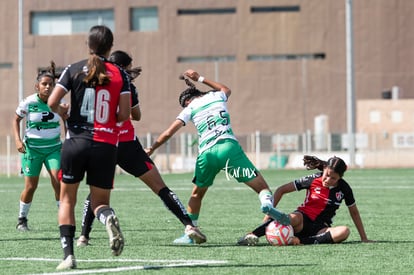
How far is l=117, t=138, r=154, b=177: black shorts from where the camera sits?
1137 cm

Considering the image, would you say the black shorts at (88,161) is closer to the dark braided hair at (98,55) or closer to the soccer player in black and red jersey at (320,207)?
the dark braided hair at (98,55)

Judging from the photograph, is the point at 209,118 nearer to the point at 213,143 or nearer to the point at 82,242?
the point at 213,143

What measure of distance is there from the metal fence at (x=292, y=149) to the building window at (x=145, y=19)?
1509 cm

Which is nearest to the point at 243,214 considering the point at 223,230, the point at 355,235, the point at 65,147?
the point at 223,230

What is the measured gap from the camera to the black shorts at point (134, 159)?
448 inches

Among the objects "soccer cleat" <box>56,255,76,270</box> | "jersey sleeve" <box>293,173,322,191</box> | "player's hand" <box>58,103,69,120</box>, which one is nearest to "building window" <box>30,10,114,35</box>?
"jersey sleeve" <box>293,173,322,191</box>

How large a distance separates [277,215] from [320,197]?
779 mm

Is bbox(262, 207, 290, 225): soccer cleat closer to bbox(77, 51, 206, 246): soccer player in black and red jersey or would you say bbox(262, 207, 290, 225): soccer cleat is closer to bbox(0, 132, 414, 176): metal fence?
bbox(77, 51, 206, 246): soccer player in black and red jersey

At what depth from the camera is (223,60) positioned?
217ft

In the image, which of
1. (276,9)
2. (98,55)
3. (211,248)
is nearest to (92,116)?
(98,55)

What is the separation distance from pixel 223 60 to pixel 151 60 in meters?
4.67

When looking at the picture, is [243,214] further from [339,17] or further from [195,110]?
[339,17]

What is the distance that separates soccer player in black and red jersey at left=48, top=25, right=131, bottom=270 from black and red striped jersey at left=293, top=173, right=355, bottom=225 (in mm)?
3014

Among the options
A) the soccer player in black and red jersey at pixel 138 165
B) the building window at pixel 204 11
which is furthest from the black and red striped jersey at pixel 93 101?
Result: the building window at pixel 204 11
